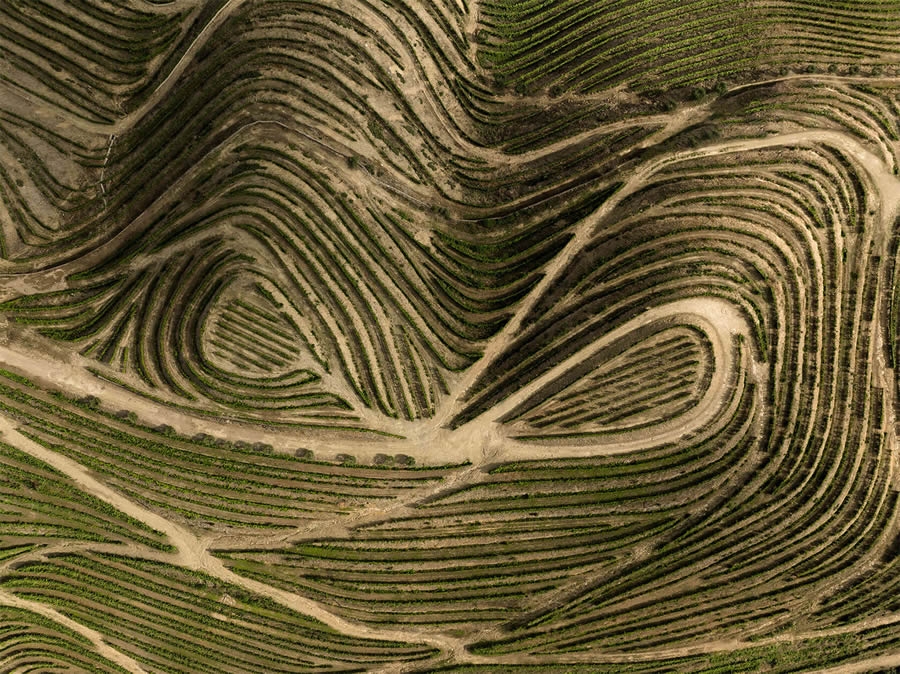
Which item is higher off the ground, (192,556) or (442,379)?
(442,379)

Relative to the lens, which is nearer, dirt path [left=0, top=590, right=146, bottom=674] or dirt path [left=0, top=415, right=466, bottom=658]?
dirt path [left=0, top=415, right=466, bottom=658]

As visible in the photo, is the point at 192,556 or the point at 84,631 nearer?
the point at 192,556

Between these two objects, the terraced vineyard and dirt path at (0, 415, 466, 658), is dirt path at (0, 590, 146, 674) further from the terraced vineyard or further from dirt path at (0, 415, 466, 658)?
dirt path at (0, 415, 466, 658)

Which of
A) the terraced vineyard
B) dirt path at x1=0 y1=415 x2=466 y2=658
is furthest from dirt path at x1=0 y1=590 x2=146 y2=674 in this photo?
dirt path at x1=0 y1=415 x2=466 y2=658

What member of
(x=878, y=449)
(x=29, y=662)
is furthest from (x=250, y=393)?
(x=878, y=449)

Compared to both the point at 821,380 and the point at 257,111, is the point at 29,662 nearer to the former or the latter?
the point at 257,111

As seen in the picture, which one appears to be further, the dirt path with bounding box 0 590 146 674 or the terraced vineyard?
the dirt path with bounding box 0 590 146 674

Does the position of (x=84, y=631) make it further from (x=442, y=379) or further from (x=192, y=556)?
(x=442, y=379)

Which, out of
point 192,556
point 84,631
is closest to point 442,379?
point 192,556

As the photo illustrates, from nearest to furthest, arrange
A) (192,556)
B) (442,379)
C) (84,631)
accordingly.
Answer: (192,556) → (442,379) → (84,631)
